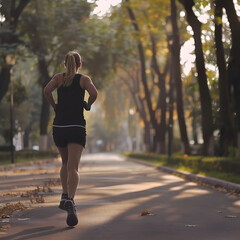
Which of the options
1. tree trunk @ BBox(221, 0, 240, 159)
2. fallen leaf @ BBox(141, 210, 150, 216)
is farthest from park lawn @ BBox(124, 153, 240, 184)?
fallen leaf @ BBox(141, 210, 150, 216)

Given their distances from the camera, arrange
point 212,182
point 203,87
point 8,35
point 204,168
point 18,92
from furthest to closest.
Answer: point 18,92
point 8,35
point 203,87
point 204,168
point 212,182

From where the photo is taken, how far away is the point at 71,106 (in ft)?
28.0

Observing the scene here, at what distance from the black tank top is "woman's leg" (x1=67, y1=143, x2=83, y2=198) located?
0.94ft

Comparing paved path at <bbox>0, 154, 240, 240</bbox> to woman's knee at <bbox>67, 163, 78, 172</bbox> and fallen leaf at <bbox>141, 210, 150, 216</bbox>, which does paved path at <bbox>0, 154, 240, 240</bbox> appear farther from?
woman's knee at <bbox>67, 163, 78, 172</bbox>

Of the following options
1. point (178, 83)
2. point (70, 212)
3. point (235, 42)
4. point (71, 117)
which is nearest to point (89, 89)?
point (71, 117)

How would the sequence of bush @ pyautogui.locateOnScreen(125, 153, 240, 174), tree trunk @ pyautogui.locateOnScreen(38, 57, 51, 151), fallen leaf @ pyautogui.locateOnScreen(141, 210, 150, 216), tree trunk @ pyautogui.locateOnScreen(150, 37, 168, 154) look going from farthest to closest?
tree trunk @ pyautogui.locateOnScreen(150, 37, 168, 154) < tree trunk @ pyautogui.locateOnScreen(38, 57, 51, 151) < bush @ pyautogui.locateOnScreen(125, 153, 240, 174) < fallen leaf @ pyautogui.locateOnScreen(141, 210, 150, 216)

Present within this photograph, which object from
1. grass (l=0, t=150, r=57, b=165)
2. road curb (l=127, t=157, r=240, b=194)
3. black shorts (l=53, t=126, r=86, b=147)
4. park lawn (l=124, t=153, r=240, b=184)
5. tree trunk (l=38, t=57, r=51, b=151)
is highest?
tree trunk (l=38, t=57, r=51, b=151)

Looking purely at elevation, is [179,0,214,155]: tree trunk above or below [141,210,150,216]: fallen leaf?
above

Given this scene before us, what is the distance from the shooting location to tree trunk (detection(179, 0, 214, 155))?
26672mm

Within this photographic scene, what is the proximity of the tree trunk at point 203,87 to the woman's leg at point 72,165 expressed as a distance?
18.5 meters

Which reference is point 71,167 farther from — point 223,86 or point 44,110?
point 44,110

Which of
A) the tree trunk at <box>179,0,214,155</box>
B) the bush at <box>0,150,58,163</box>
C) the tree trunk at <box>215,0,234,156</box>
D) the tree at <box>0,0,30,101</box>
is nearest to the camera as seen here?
the tree trunk at <box>215,0,234,156</box>

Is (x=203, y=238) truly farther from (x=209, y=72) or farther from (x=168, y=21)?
(x=168, y=21)

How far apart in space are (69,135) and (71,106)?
0.36 m
